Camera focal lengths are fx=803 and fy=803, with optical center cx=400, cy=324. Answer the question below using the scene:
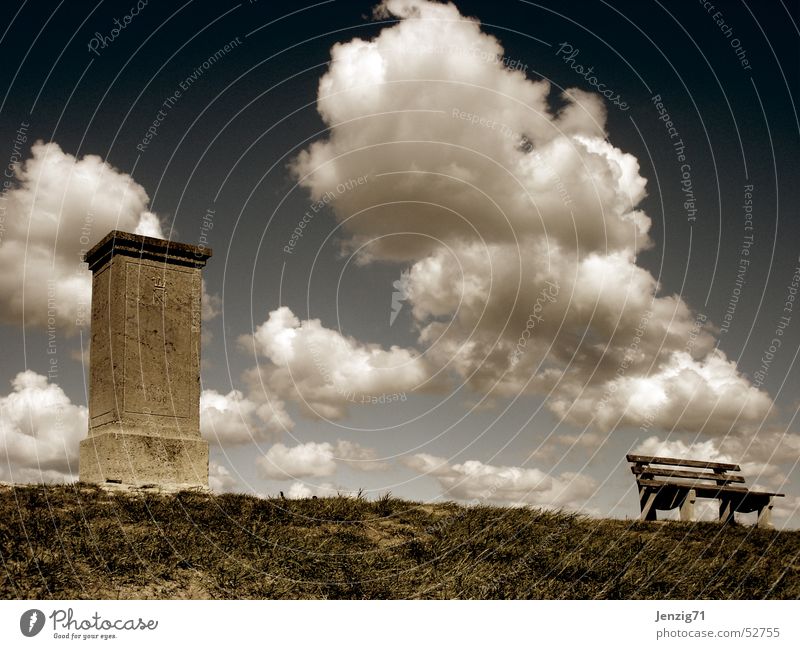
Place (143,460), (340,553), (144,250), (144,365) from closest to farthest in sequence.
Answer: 1. (340,553)
2. (143,460)
3. (144,365)
4. (144,250)

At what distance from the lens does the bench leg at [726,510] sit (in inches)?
469

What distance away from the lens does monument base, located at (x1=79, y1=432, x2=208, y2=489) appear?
9.50 m

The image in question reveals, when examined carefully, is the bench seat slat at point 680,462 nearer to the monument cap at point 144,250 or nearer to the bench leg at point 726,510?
the bench leg at point 726,510

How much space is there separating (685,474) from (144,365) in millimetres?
7936

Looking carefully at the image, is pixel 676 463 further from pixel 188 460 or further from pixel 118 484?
pixel 118 484

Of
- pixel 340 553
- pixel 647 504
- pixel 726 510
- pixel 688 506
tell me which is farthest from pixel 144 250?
pixel 726 510

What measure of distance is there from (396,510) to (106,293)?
472 cm

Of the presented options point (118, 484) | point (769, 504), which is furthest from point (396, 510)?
point (769, 504)

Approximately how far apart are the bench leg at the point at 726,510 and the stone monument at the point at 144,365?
7574mm

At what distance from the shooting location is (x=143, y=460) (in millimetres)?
9578

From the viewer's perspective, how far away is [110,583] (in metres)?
6.02
